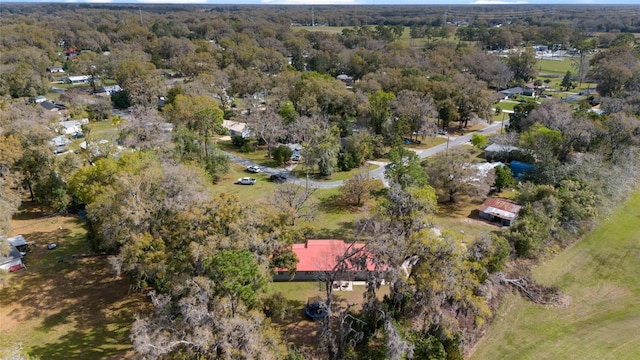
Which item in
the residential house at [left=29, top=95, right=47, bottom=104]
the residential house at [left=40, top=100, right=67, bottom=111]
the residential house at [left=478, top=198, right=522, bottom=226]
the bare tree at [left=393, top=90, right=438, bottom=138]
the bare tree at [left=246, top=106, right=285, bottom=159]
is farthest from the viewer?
the residential house at [left=29, top=95, right=47, bottom=104]

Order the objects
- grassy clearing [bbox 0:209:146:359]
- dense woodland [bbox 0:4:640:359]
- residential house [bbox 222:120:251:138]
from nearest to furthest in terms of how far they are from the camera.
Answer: dense woodland [bbox 0:4:640:359]
grassy clearing [bbox 0:209:146:359]
residential house [bbox 222:120:251:138]

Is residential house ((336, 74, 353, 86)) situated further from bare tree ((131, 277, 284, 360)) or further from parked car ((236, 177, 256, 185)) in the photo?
bare tree ((131, 277, 284, 360))

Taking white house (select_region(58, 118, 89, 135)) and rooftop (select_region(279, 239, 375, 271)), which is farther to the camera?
white house (select_region(58, 118, 89, 135))

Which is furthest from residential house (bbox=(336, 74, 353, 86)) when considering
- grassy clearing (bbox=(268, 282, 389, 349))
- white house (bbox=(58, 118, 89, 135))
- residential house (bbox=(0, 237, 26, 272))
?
residential house (bbox=(0, 237, 26, 272))

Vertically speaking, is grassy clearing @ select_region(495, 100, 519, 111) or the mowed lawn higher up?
grassy clearing @ select_region(495, 100, 519, 111)

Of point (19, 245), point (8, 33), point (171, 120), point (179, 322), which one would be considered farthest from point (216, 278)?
point (8, 33)

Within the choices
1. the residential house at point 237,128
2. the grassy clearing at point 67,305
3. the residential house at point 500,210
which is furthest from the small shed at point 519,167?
the grassy clearing at point 67,305

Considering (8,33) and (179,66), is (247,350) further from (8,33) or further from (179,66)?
(8,33)

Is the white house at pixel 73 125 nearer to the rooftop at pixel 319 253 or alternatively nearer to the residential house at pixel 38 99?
the residential house at pixel 38 99
